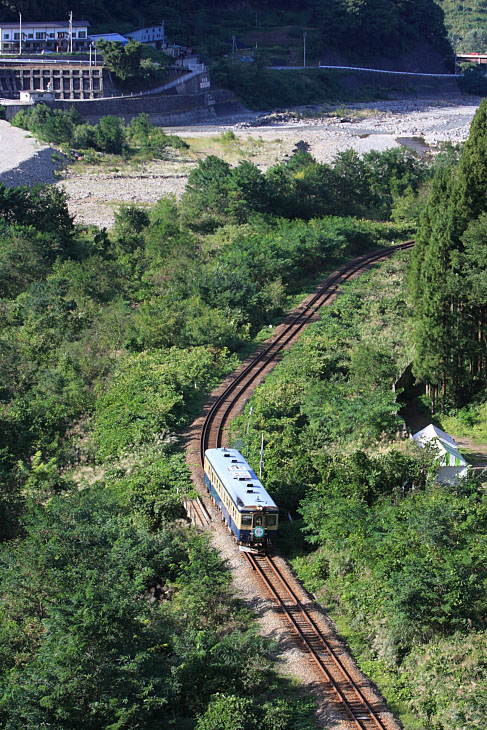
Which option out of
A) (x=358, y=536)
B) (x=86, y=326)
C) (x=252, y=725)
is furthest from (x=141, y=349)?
(x=252, y=725)

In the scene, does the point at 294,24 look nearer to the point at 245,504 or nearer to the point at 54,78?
the point at 54,78

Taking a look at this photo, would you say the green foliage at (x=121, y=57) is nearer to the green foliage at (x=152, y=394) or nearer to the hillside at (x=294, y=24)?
the hillside at (x=294, y=24)

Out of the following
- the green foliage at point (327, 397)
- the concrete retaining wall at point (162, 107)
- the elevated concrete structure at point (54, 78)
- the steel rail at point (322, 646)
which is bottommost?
the steel rail at point (322, 646)

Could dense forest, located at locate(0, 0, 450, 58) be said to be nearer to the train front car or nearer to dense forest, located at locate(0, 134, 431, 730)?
dense forest, located at locate(0, 134, 431, 730)

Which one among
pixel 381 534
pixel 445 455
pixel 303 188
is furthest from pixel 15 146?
pixel 381 534

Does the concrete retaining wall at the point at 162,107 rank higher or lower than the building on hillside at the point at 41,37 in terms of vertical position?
lower

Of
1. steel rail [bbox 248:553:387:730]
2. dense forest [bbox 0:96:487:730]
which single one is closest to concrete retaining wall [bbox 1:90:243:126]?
dense forest [bbox 0:96:487:730]

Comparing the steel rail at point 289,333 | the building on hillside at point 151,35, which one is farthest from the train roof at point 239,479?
the building on hillside at point 151,35
